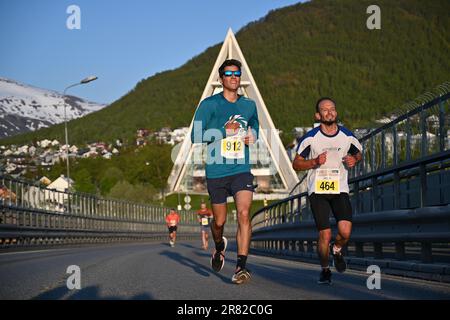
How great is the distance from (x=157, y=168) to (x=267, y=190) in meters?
28.8

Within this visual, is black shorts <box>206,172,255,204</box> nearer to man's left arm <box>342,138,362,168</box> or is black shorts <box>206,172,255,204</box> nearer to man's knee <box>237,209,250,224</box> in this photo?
man's knee <box>237,209,250,224</box>

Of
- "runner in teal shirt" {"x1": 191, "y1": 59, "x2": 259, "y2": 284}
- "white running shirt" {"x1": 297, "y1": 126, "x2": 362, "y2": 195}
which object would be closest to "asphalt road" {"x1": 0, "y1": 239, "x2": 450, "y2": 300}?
"runner in teal shirt" {"x1": 191, "y1": 59, "x2": 259, "y2": 284}

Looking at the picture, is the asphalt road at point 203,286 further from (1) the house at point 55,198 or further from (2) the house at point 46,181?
(2) the house at point 46,181

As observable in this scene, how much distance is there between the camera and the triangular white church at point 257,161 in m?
132

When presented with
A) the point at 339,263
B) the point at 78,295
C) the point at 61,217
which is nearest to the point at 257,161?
the point at 61,217

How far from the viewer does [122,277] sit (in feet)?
36.0

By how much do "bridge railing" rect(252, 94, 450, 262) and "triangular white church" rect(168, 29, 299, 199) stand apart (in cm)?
11397

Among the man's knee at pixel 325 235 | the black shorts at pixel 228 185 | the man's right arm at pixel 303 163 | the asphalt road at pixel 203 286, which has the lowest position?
the asphalt road at pixel 203 286

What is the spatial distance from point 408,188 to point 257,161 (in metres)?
125

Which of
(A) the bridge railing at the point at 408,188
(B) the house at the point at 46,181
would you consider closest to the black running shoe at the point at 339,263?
(A) the bridge railing at the point at 408,188

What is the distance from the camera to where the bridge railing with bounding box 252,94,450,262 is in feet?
34.2

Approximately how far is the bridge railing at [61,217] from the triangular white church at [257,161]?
78.6 metres

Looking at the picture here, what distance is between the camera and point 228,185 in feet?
33.6
